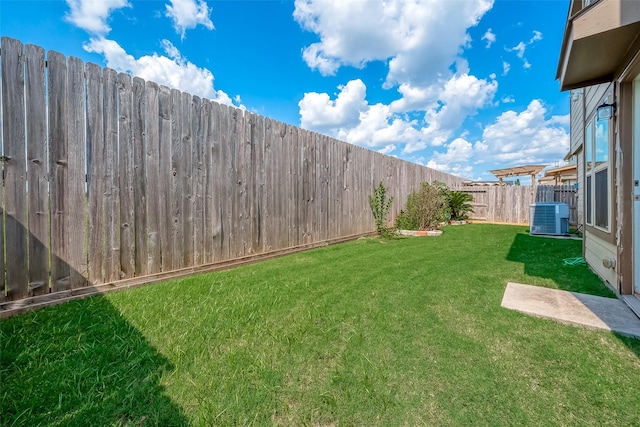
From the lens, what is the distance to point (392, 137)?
16.4 m

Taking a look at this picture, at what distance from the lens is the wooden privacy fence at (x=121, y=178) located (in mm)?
2162

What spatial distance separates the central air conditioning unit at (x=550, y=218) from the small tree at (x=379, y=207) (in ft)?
12.8

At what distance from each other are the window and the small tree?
369 cm

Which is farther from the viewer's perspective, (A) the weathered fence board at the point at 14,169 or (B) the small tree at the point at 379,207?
(B) the small tree at the point at 379,207

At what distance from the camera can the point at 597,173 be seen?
343cm

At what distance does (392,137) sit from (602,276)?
47.3ft

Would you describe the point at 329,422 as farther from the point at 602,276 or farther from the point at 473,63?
the point at 473,63

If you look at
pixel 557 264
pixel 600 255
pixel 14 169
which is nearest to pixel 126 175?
pixel 14 169

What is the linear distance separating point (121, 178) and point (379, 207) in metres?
5.49

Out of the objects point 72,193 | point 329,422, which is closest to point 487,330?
point 329,422

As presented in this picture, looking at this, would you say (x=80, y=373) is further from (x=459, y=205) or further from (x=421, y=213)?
(x=459, y=205)

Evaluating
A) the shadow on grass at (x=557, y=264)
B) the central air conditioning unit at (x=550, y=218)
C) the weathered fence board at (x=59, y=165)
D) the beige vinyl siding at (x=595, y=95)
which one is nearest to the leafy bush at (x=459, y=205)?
the central air conditioning unit at (x=550, y=218)

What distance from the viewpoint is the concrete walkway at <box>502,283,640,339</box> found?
78.7 inches

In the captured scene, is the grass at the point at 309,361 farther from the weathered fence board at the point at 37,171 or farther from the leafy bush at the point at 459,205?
the leafy bush at the point at 459,205
